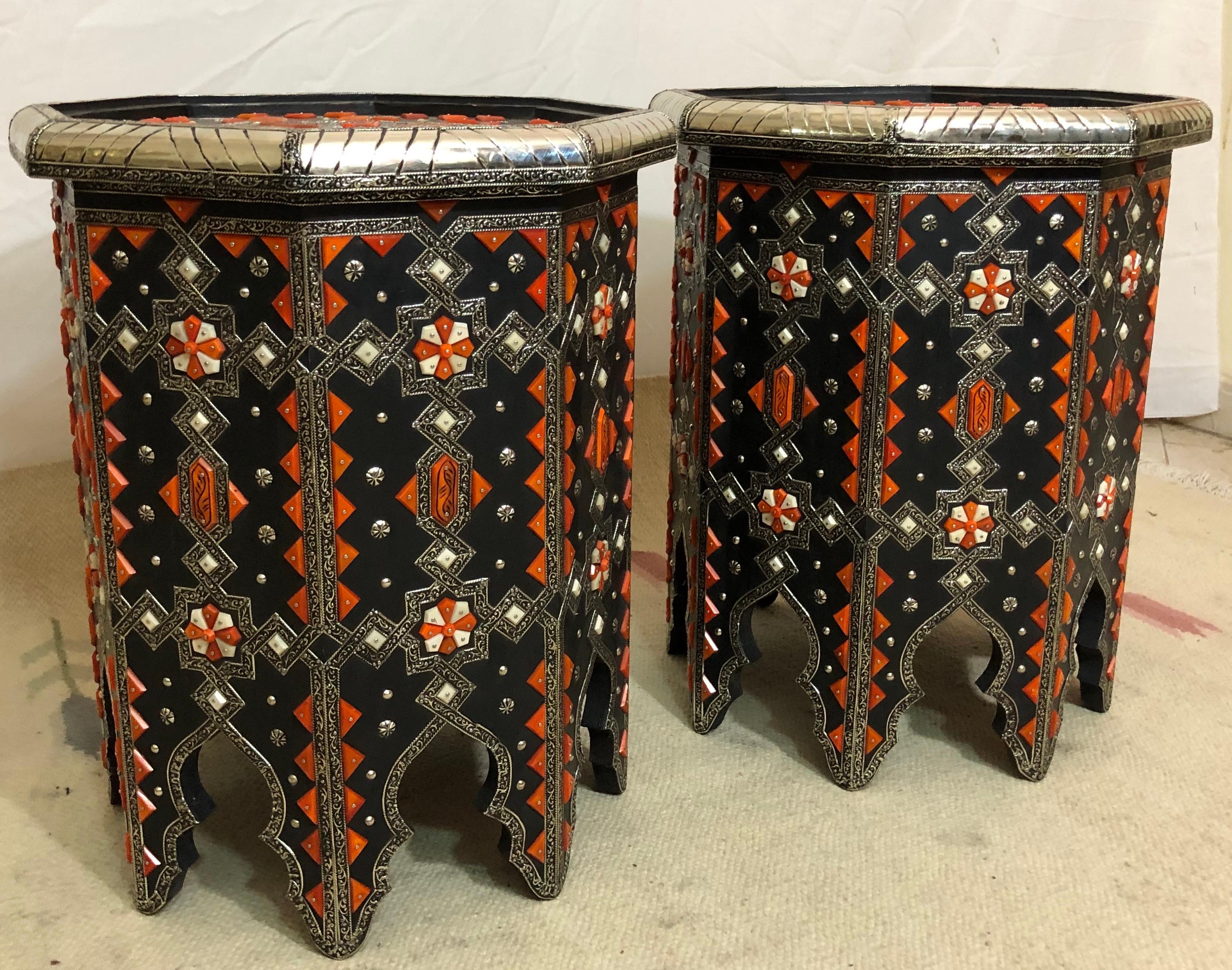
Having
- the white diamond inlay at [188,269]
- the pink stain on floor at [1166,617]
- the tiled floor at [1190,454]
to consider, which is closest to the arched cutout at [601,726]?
the white diamond inlay at [188,269]

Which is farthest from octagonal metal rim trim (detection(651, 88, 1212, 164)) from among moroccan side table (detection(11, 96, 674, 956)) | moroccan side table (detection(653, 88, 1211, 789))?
moroccan side table (detection(11, 96, 674, 956))

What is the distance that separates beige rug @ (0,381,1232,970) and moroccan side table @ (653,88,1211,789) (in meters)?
0.08

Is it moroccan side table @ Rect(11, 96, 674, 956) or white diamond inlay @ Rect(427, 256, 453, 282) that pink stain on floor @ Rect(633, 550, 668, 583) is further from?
white diamond inlay @ Rect(427, 256, 453, 282)

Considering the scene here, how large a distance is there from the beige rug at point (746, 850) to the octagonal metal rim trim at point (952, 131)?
607 mm

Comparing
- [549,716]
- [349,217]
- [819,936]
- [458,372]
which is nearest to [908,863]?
[819,936]

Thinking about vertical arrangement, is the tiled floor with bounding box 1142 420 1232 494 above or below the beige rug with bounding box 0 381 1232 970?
above

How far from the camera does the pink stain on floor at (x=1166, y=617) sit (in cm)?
165

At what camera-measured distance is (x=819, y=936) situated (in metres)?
1.08

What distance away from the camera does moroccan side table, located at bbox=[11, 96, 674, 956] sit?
0.90 m

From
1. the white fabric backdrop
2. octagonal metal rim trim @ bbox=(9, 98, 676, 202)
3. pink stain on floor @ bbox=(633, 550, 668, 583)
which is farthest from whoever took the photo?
pink stain on floor @ bbox=(633, 550, 668, 583)

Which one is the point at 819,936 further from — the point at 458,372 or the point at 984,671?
the point at 458,372

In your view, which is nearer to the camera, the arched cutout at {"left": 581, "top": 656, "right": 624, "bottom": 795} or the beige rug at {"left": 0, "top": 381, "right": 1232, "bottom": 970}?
the beige rug at {"left": 0, "top": 381, "right": 1232, "bottom": 970}

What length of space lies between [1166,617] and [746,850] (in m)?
0.78

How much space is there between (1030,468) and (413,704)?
1.98 feet
